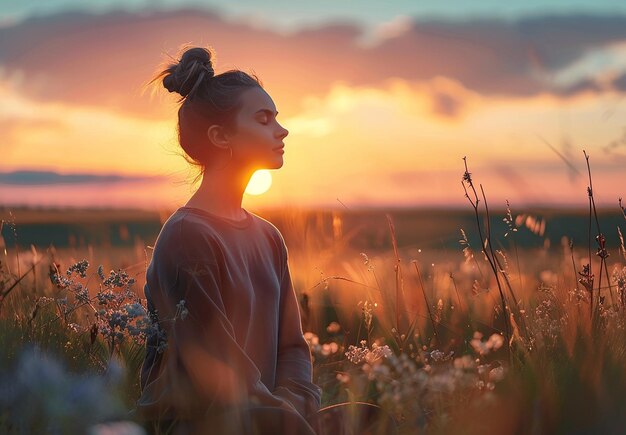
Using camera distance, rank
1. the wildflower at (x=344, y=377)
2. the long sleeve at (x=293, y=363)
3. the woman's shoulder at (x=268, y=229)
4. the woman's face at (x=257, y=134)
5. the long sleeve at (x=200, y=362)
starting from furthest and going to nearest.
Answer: the woman's shoulder at (x=268, y=229) → the woman's face at (x=257, y=134) → the long sleeve at (x=293, y=363) → the long sleeve at (x=200, y=362) → the wildflower at (x=344, y=377)

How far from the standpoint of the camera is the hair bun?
379cm

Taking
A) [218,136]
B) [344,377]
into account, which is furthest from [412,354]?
[218,136]

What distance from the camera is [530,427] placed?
10.8ft

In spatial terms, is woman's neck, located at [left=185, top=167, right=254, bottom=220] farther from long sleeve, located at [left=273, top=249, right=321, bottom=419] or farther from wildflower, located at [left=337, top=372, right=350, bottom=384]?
wildflower, located at [left=337, top=372, right=350, bottom=384]

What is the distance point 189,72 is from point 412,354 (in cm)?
163

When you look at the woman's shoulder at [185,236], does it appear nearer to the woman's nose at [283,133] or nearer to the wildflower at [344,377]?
the woman's nose at [283,133]

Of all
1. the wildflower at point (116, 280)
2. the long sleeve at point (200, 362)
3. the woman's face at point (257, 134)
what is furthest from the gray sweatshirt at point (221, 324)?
the woman's face at point (257, 134)

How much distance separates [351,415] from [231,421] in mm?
529

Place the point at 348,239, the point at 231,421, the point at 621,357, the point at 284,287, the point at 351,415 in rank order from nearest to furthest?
the point at 231,421 → the point at 351,415 → the point at 621,357 → the point at 284,287 → the point at 348,239

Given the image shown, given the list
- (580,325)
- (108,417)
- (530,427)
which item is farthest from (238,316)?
(580,325)

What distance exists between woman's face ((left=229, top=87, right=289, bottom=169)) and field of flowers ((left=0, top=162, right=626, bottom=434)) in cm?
76

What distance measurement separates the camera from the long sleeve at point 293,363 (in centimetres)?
359

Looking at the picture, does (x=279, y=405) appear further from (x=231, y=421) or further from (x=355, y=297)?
(x=355, y=297)

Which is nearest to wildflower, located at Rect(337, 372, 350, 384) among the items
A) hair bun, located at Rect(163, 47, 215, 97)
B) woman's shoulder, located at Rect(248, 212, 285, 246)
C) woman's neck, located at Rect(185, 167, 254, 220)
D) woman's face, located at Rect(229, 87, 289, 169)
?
woman's shoulder, located at Rect(248, 212, 285, 246)
